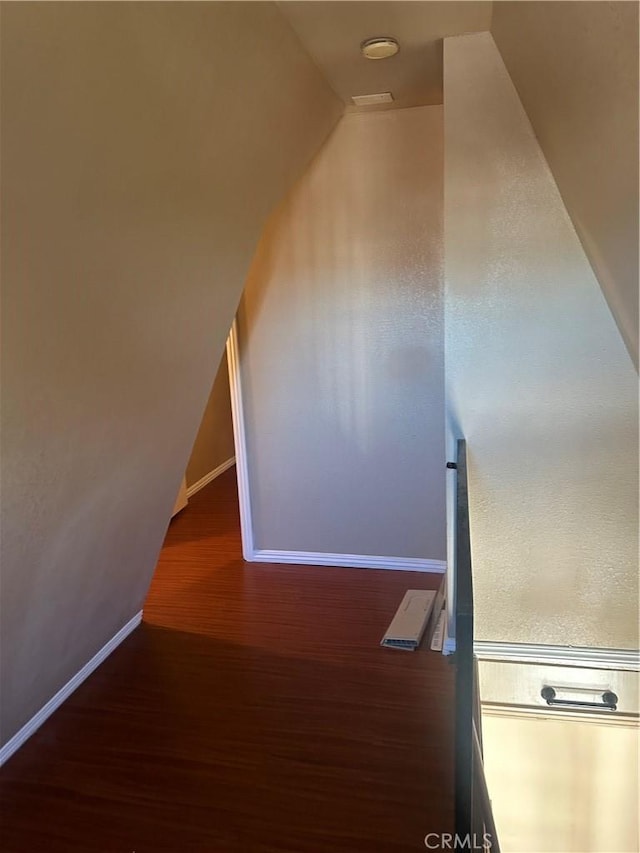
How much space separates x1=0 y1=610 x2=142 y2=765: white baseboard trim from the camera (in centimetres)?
244

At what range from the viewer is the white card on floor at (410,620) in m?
2.99

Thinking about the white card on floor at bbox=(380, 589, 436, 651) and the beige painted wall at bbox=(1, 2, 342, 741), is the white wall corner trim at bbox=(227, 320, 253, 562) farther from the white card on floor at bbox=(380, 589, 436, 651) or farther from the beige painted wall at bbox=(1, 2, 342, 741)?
the white card on floor at bbox=(380, 589, 436, 651)

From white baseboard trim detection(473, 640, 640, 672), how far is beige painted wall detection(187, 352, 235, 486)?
298cm

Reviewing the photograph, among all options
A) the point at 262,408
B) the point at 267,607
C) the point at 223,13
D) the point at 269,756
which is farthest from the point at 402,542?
the point at 223,13

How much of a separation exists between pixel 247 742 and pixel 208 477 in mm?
3395

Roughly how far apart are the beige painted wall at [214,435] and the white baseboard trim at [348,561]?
1556 mm

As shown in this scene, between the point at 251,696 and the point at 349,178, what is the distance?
253 centimetres

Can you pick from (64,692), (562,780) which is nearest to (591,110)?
(64,692)

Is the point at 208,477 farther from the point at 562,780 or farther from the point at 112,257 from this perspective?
the point at 112,257

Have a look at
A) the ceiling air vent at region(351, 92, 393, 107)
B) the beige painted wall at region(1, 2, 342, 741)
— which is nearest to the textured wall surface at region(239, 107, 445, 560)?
the ceiling air vent at region(351, 92, 393, 107)

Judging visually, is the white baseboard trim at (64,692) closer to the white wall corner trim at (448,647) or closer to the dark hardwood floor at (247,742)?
the dark hardwood floor at (247,742)

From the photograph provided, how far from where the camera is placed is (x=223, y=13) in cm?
160

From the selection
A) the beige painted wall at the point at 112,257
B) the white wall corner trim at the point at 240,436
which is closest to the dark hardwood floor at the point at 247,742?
the beige painted wall at the point at 112,257

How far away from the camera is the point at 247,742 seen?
2.45 m
